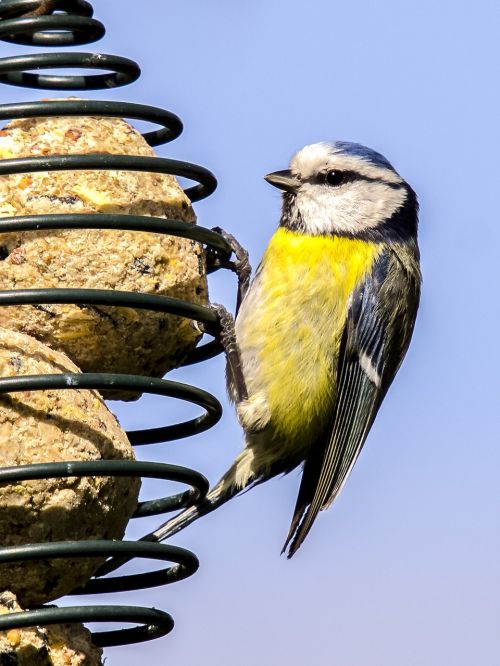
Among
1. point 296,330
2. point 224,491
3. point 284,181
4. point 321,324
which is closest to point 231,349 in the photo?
point 296,330

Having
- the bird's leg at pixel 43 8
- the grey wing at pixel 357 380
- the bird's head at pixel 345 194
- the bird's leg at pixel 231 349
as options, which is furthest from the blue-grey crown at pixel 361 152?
the bird's leg at pixel 43 8

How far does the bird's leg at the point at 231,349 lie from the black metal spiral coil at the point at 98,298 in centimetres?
43

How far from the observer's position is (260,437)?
11.9 ft

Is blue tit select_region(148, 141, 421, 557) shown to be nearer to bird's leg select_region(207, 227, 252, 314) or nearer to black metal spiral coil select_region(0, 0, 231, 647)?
bird's leg select_region(207, 227, 252, 314)

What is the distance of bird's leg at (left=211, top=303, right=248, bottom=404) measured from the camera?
3178mm

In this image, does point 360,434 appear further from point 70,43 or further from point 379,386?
point 70,43

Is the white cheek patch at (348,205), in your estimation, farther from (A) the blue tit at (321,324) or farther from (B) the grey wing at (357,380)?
(B) the grey wing at (357,380)

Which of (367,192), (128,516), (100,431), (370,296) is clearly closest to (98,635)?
(128,516)

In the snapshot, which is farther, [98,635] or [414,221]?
[414,221]

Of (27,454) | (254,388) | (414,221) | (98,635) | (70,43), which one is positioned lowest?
(98,635)

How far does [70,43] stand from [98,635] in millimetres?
1418

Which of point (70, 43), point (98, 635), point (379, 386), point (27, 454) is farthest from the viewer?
point (379, 386)

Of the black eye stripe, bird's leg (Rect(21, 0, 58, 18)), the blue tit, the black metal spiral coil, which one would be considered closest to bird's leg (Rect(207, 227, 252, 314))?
the blue tit

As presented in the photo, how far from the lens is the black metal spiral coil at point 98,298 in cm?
212
